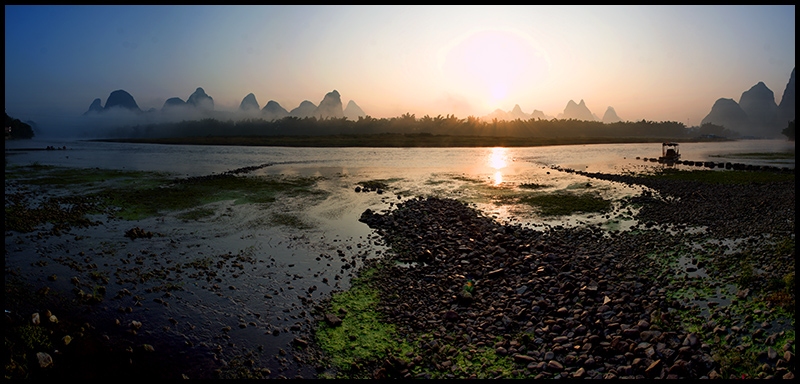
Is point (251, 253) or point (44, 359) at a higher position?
point (251, 253)

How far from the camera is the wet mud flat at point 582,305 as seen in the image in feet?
28.4

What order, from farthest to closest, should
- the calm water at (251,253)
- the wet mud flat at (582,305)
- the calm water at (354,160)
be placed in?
the calm water at (354,160)
the calm water at (251,253)
the wet mud flat at (582,305)

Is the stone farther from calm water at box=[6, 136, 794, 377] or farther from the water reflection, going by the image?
the water reflection

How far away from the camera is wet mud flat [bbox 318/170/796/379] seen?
8.66m

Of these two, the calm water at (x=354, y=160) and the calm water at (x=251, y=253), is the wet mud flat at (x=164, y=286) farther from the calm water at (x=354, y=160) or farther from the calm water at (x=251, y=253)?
the calm water at (x=354, y=160)

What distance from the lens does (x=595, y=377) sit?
8.09 meters

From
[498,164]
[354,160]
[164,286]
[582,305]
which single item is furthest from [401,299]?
[354,160]

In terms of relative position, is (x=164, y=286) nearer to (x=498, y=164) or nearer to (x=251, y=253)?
(x=251, y=253)

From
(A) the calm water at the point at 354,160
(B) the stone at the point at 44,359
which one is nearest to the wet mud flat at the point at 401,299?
(B) the stone at the point at 44,359

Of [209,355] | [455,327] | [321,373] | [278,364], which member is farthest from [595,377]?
[209,355]

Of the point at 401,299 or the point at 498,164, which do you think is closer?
the point at 401,299

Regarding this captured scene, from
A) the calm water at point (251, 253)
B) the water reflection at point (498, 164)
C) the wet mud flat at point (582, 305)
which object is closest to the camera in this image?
the wet mud flat at point (582, 305)

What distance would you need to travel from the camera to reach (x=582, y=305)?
1102 centimetres

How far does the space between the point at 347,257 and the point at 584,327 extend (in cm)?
1016
